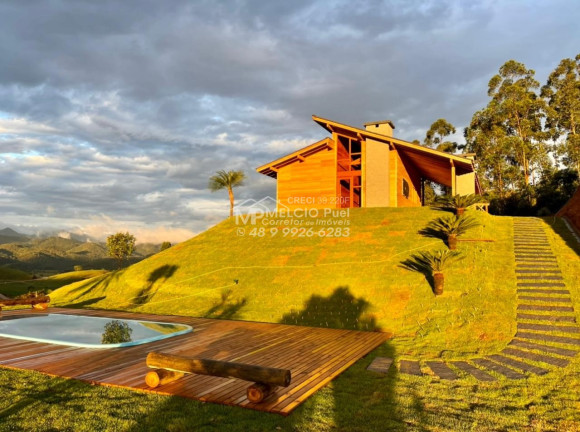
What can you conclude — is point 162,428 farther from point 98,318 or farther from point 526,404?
point 98,318

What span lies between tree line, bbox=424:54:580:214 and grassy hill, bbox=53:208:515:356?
A: 30402mm

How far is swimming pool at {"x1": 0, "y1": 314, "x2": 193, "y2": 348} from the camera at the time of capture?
1015 cm

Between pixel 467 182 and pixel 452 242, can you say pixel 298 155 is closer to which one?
pixel 467 182

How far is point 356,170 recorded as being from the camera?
26938 mm

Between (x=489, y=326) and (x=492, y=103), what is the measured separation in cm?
4878

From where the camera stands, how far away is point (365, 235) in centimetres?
2025

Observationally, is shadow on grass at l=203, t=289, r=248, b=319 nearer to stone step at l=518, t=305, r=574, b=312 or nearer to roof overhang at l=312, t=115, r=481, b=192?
stone step at l=518, t=305, r=574, b=312

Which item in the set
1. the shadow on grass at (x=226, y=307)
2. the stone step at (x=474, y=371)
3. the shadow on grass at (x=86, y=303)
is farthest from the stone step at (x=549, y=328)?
the shadow on grass at (x=86, y=303)

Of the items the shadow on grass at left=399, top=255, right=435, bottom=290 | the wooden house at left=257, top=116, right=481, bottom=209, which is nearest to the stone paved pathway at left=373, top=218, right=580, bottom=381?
the shadow on grass at left=399, top=255, right=435, bottom=290

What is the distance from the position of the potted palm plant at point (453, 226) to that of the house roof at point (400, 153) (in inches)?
209

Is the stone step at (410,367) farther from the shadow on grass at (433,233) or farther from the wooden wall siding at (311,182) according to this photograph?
the wooden wall siding at (311,182)

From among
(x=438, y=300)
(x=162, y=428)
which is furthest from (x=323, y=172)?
(x=162, y=428)

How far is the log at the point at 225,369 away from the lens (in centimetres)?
554

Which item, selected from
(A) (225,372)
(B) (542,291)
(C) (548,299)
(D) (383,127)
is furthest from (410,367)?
(D) (383,127)
